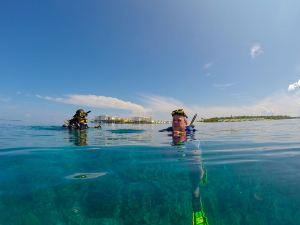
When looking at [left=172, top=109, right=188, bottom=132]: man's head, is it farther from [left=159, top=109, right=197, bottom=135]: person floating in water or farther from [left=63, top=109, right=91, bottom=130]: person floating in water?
[left=63, top=109, right=91, bottom=130]: person floating in water

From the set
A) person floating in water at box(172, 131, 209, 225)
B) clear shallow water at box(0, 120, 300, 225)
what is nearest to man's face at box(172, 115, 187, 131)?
person floating in water at box(172, 131, 209, 225)

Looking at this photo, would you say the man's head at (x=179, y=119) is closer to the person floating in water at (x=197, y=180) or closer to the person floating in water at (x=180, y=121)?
the person floating in water at (x=180, y=121)

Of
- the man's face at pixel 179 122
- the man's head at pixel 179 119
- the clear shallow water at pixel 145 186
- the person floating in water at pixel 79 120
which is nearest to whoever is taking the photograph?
the clear shallow water at pixel 145 186

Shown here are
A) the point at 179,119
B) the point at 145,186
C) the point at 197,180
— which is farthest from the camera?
the point at 179,119

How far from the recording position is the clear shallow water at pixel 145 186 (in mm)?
7730

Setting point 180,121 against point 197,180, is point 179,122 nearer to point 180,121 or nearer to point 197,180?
point 180,121

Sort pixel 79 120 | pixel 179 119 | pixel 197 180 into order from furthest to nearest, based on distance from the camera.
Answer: pixel 79 120 < pixel 179 119 < pixel 197 180

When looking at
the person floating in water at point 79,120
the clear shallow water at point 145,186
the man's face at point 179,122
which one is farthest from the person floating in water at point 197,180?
the person floating in water at point 79,120

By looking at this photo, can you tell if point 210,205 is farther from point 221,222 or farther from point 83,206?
point 83,206

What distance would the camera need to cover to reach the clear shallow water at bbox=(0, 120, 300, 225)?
773cm

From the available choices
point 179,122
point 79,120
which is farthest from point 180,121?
point 79,120

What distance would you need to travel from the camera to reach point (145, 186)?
29.2 feet

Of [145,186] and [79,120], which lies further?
[79,120]

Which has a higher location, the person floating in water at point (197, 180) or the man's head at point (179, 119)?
the man's head at point (179, 119)
